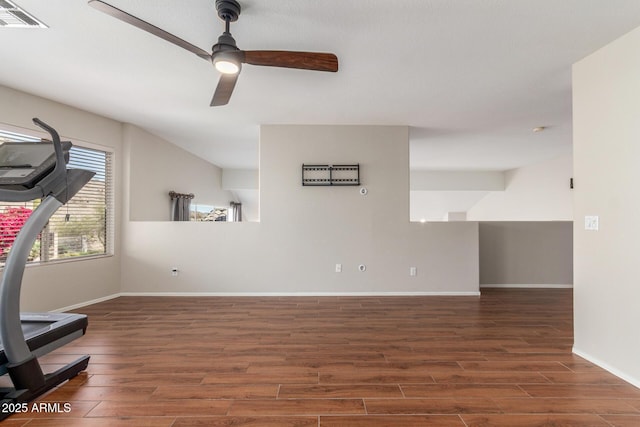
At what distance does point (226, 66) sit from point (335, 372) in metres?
2.28

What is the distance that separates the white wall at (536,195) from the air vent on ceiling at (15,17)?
27.4 feet

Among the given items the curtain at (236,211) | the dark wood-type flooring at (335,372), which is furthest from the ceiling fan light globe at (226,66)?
the curtain at (236,211)

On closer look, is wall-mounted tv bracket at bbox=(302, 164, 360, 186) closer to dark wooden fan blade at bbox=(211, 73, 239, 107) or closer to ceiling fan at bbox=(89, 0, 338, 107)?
dark wooden fan blade at bbox=(211, 73, 239, 107)

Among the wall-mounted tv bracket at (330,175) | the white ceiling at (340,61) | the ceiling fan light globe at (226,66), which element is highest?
the white ceiling at (340,61)

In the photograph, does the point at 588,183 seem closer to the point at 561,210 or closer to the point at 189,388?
the point at 189,388

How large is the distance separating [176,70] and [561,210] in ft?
25.4

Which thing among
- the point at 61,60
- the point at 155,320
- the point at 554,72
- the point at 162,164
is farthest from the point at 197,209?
the point at 554,72

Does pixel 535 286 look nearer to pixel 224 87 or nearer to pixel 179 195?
pixel 224 87

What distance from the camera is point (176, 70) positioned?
9.30ft

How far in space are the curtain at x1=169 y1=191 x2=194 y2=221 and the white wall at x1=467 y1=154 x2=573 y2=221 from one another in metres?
7.84

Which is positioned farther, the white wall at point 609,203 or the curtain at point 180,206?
the curtain at point 180,206

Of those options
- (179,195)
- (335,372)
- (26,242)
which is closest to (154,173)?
(179,195)

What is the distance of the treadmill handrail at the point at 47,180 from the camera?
177 centimetres

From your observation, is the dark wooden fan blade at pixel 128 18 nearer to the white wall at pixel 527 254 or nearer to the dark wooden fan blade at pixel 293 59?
the dark wooden fan blade at pixel 293 59
